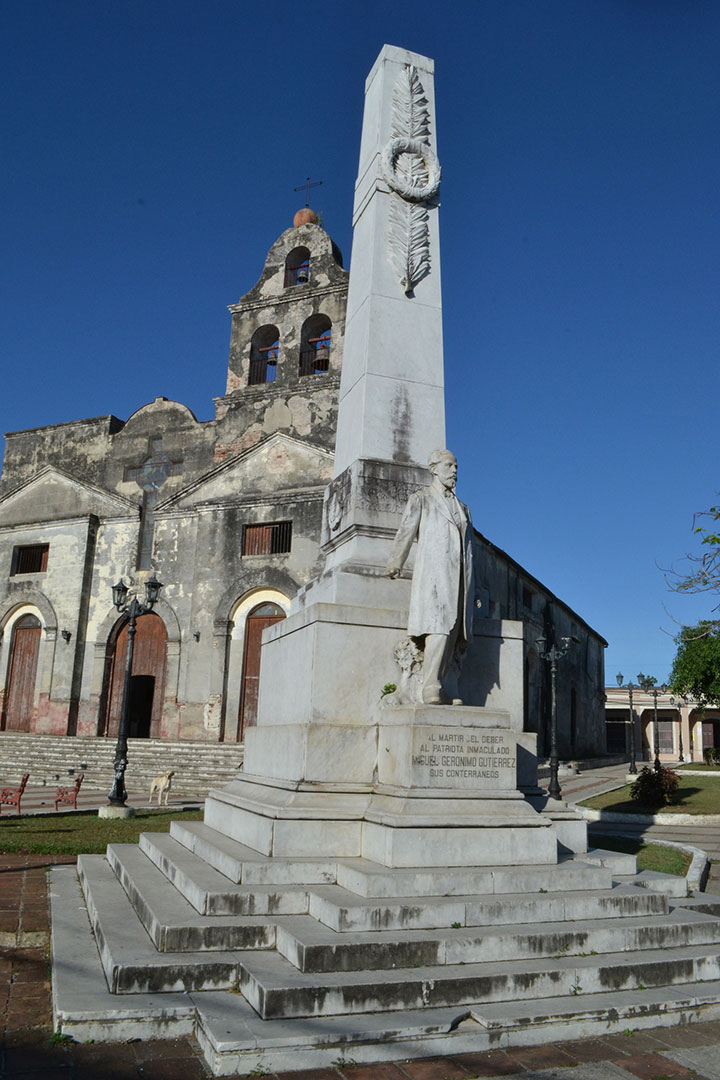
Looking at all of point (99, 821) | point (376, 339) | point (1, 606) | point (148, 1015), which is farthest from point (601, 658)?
point (148, 1015)

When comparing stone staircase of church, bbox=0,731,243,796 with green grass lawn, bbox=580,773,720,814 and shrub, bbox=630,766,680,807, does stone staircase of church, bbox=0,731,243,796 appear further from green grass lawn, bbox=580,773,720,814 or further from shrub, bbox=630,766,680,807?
shrub, bbox=630,766,680,807

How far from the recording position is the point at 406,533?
227 inches

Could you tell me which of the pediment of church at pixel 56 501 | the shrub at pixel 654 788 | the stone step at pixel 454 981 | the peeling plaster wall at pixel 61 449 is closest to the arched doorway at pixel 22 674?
the pediment of church at pixel 56 501

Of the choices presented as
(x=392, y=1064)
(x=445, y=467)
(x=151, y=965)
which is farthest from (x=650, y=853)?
(x=151, y=965)

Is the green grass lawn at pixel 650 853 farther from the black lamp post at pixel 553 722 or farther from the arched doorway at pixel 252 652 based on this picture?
the arched doorway at pixel 252 652

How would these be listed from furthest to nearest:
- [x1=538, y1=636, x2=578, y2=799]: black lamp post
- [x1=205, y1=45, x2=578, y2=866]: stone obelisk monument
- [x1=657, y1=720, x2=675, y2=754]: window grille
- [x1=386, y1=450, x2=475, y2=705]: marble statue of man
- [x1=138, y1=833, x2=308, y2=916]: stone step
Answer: [x1=657, y1=720, x2=675, y2=754]: window grille
[x1=538, y1=636, x2=578, y2=799]: black lamp post
[x1=386, y1=450, x2=475, y2=705]: marble statue of man
[x1=205, y1=45, x2=578, y2=866]: stone obelisk monument
[x1=138, y1=833, x2=308, y2=916]: stone step

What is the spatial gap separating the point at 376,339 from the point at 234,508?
17555mm

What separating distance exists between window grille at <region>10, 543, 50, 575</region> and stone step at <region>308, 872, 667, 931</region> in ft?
81.8

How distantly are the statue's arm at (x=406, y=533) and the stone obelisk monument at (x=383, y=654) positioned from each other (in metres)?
0.20

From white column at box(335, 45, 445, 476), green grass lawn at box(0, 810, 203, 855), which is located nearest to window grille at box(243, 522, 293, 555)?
green grass lawn at box(0, 810, 203, 855)

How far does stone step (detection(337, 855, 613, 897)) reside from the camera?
172 inches

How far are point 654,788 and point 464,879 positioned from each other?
13496 mm

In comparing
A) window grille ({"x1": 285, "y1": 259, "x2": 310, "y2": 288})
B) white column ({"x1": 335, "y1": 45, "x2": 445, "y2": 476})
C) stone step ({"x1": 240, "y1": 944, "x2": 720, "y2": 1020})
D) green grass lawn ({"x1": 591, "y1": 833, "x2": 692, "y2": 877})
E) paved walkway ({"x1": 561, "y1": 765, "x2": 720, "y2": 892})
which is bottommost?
paved walkway ({"x1": 561, "y1": 765, "x2": 720, "y2": 892})

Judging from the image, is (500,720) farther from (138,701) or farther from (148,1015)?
(138,701)
